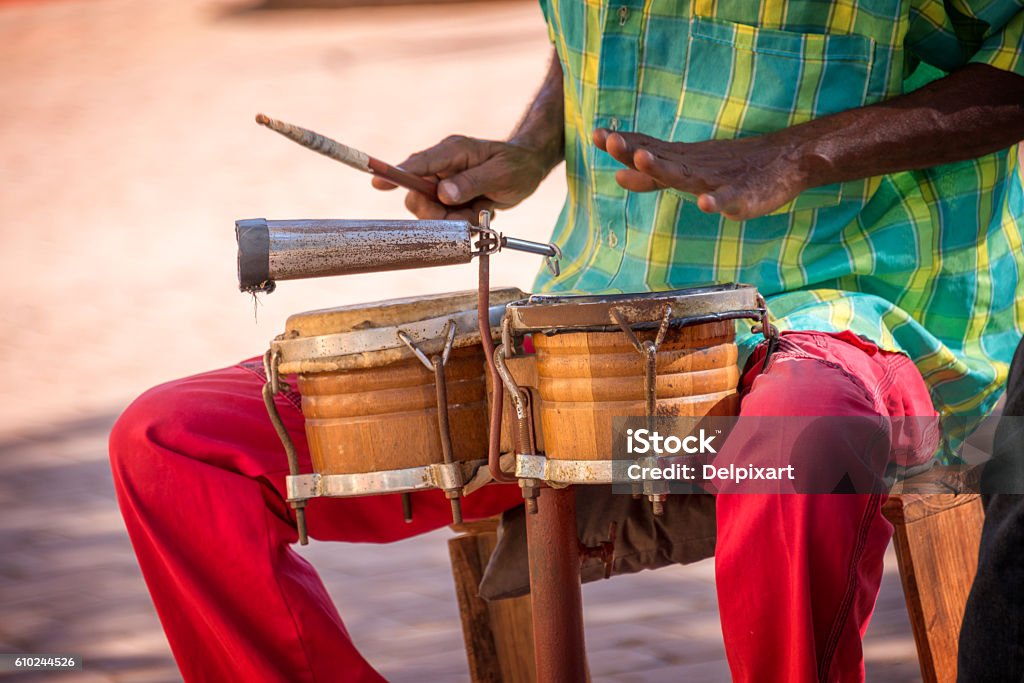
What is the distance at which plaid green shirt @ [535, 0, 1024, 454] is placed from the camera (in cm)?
222

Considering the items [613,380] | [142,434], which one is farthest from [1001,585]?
[142,434]

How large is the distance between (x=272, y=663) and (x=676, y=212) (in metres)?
1.04

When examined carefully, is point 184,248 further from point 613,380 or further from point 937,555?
point 613,380

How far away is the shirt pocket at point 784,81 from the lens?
2.22 m

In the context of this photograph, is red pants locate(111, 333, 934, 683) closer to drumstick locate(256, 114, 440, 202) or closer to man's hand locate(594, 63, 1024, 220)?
man's hand locate(594, 63, 1024, 220)

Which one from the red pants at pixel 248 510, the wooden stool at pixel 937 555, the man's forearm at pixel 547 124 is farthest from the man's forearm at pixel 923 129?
the man's forearm at pixel 547 124

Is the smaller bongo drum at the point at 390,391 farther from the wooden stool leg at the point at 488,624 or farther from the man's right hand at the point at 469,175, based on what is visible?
the wooden stool leg at the point at 488,624

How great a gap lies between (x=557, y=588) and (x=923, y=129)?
95 centimetres

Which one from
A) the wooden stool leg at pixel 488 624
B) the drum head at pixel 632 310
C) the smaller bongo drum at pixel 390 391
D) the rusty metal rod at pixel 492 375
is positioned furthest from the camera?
the wooden stool leg at pixel 488 624

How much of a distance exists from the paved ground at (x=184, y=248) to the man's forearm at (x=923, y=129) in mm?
938

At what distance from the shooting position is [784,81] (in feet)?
7.33

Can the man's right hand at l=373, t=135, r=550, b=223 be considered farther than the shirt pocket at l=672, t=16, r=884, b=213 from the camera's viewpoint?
Yes

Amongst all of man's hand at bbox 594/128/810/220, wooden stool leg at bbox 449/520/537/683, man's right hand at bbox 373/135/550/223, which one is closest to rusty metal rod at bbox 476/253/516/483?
man's hand at bbox 594/128/810/220

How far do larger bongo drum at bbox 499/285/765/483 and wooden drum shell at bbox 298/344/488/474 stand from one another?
0.21 metres
